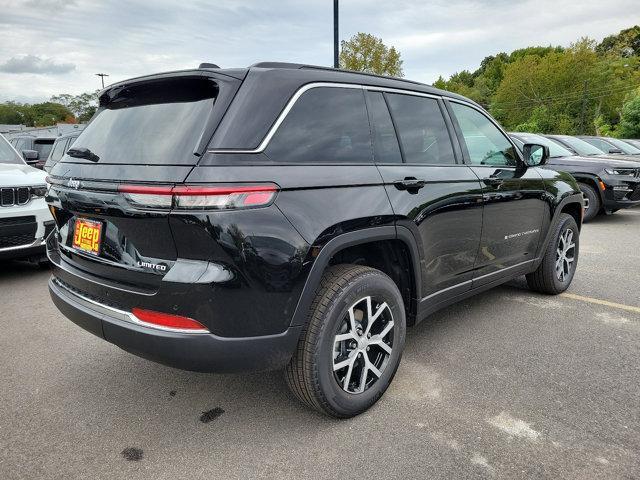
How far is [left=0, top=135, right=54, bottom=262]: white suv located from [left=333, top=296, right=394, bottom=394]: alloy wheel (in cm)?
381

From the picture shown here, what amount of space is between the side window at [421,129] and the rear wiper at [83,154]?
66.3 inches

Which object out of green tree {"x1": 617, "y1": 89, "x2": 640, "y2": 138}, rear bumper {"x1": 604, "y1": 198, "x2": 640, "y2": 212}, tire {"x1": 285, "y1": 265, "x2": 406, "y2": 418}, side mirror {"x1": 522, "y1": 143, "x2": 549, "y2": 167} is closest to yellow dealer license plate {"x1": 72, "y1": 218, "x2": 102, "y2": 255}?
tire {"x1": 285, "y1": 265, "x2": 406, "y2": 418}

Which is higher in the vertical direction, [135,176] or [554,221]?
[135,176]

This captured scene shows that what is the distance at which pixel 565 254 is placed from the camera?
4551 mm

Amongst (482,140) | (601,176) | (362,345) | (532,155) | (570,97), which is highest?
(570,97)

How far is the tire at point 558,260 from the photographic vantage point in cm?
432

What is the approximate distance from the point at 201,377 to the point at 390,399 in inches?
46.5

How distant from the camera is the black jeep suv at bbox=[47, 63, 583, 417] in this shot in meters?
2.02

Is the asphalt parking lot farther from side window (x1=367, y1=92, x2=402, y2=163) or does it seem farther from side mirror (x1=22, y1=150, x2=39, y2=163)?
side mirror (x1=22, y1=150, x2=39, y2=163)

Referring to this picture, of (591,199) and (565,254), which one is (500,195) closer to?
(565,254)

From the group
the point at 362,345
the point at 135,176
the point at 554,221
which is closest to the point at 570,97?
the point at 554,221

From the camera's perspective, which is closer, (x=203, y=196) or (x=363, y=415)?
(x=203, y=196)

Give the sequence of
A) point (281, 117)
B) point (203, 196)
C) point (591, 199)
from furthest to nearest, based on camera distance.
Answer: point (591, 199), point (281, 117), point (203, 196)

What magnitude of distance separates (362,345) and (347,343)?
9 centimetres
